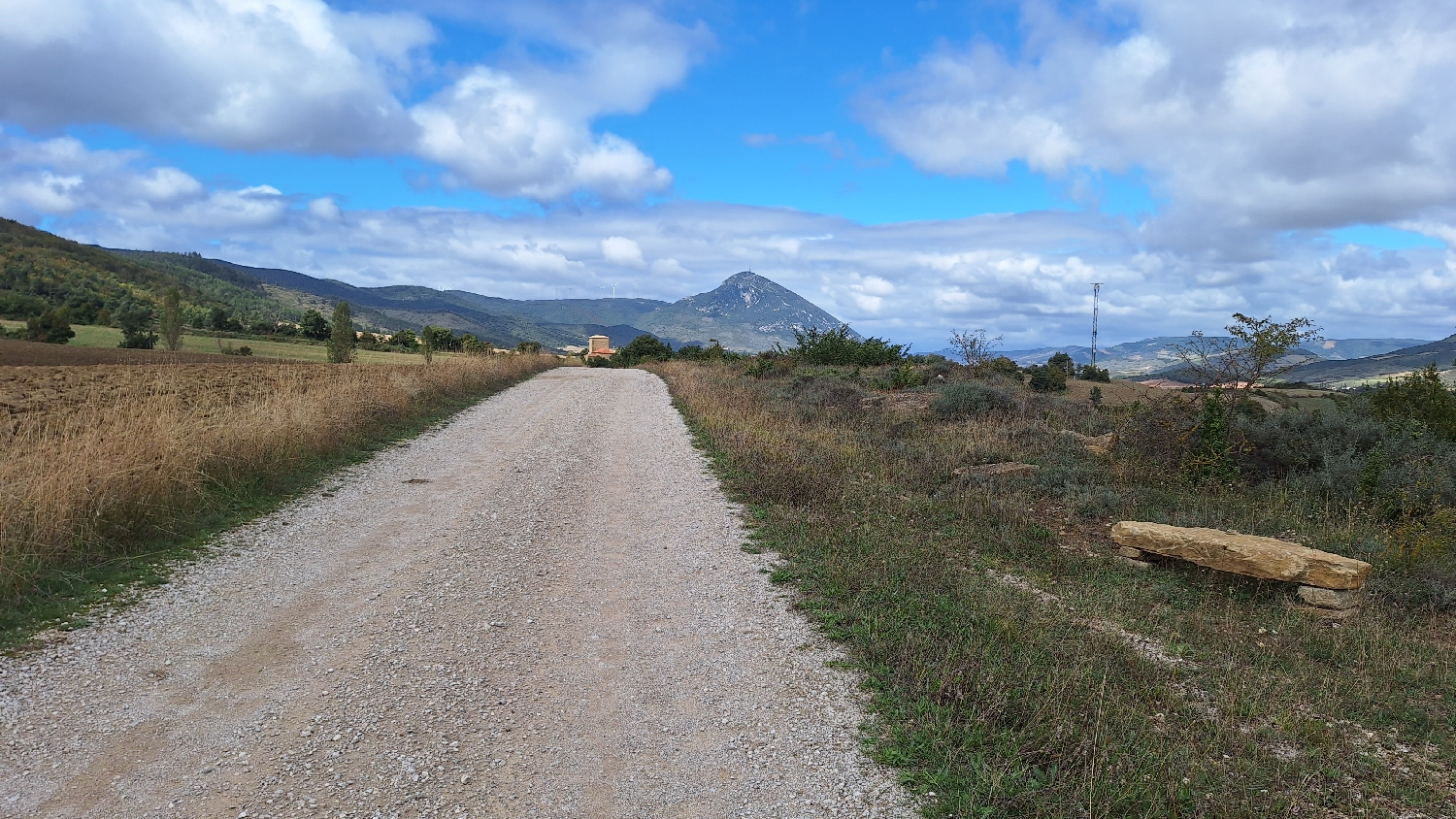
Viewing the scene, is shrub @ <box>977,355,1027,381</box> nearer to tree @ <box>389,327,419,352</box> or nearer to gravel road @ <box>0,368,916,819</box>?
gravel road @ <box>0,368,916,819</box>

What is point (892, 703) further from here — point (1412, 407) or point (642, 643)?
point (1412, 407)

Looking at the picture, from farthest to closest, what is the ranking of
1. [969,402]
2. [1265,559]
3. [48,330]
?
[48,330]
[969,402]
[1265,559]

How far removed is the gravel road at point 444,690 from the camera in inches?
130

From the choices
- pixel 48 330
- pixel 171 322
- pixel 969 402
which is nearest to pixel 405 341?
pixel 171 322

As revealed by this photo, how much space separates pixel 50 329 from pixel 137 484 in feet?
169

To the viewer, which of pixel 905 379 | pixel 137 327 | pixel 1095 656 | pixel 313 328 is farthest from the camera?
pixel 313 328

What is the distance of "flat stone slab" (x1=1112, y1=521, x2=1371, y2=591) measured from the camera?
661 cm

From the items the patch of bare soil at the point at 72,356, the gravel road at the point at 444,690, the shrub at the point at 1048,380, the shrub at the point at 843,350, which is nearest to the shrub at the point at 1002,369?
the shrub at the point at 1048,380

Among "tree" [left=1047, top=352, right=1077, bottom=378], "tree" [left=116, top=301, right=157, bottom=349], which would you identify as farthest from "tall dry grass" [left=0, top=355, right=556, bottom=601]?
"tree" [left=116, top=301, right=157, bottom=349]

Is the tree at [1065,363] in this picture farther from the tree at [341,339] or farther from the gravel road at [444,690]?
the gravel road at [444,690]

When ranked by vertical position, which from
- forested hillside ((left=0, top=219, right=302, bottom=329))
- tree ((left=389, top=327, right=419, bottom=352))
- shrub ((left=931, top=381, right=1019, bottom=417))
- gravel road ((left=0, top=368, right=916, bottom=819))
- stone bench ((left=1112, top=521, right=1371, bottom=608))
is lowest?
gravel road ((left=0, top=368, right=916, bottom=819))

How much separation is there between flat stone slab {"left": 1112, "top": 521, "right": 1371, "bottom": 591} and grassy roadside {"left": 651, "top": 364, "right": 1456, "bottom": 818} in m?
0.23

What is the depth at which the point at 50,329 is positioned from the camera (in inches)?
1731

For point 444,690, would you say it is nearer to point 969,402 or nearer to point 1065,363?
point 969,402
